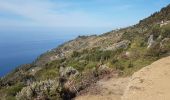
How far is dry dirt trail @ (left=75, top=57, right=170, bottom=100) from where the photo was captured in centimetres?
1191

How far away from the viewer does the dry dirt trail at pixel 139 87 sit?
11906mm

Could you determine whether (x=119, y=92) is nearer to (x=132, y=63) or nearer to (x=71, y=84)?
(x=71, y=84)

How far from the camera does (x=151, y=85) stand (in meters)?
12.9

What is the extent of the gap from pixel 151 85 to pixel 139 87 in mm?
480

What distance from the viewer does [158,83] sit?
1304 centimetres

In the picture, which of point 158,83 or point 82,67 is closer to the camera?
point 158,83

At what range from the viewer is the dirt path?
11.7 m

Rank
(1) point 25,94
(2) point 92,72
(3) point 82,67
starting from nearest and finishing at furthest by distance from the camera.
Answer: (1) point 25,94
(2) point 92,72
(3) point 82,67

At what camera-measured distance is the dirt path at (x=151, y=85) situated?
11.7 metres

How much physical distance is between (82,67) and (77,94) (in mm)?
6136

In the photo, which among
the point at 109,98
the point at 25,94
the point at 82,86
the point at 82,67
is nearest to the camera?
the point at 109,98

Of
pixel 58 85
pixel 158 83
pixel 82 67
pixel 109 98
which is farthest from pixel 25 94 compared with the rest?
pixel 82 67

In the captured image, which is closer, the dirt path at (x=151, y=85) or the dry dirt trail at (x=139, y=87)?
the dirt path at (x=151, y=85)

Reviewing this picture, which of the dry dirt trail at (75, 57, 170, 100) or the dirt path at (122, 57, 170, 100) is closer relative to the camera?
the dirt path at (122, 57, 170, 100)
